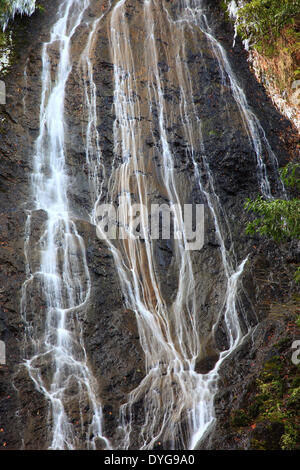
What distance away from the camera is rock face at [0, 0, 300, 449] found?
7570 mm

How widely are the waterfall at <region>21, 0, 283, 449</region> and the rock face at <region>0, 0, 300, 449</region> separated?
100mm

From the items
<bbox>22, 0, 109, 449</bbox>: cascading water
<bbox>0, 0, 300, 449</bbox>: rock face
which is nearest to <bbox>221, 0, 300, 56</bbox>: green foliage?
<bbox>0, 0, 300, 449</bbox>: rock face

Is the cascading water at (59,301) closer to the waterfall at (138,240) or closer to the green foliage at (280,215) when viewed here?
the waterfall at (138,240)

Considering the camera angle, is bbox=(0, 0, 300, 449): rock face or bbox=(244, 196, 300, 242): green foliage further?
bbox=(0, 0, 300, 449): rock face

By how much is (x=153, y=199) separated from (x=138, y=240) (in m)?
1.27

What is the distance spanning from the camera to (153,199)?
10602 mm

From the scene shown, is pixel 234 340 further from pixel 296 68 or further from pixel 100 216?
pixel 296 68

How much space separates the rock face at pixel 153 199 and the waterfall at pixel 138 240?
0.33 ft

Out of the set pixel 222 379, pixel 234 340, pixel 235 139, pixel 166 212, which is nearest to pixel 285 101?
pixel 235 139

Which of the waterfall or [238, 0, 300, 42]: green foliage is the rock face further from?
[238, 0, 300, 42]: green foliage

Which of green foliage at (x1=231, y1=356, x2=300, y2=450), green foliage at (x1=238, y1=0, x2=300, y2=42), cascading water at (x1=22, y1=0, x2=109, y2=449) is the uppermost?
green foliage at (x1=238, y1=0, x2=300, y2=42)

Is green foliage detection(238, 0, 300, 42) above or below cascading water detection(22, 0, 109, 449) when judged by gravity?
above

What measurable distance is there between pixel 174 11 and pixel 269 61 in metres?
3.78

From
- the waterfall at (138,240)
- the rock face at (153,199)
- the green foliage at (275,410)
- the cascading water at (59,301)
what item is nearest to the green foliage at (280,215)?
the rock face at (153,199)
